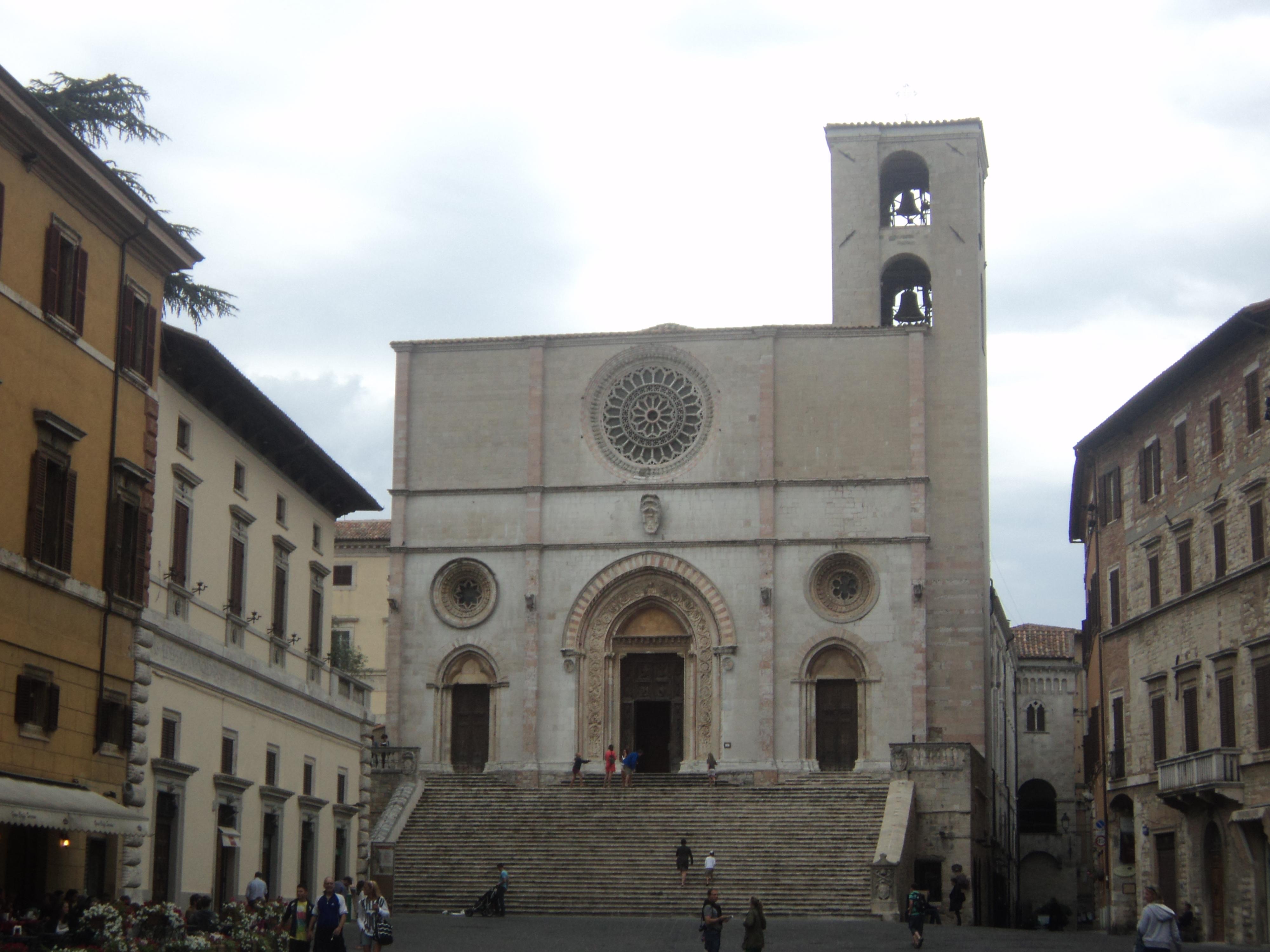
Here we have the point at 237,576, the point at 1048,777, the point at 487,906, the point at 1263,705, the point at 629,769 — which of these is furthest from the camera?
the point at 1048,777

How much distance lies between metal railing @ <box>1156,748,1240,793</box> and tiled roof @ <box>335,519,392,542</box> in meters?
30.4

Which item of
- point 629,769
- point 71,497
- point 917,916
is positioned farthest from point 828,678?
point 71,497

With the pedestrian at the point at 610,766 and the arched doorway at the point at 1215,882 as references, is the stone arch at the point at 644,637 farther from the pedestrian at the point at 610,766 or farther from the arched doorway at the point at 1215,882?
the arched doorway at the point at 1215,882

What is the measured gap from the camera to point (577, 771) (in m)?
42.9

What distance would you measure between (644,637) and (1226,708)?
16576mm

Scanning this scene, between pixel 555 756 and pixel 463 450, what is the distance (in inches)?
331

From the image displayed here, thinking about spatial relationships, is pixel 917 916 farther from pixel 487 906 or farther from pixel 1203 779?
pixel 487 906

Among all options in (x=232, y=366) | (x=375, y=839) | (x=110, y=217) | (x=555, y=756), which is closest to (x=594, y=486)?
(x=555, y=756)

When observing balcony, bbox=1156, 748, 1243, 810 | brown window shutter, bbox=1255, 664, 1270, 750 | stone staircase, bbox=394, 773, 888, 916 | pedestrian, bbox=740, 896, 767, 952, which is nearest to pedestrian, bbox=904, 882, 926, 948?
pedestrian, bbox=740, 896, 767, 952

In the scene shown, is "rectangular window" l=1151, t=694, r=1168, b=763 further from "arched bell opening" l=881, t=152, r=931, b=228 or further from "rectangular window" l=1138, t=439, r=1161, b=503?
"arched bell opening" l=881, t=152, r=931, b=228

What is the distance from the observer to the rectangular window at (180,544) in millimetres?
26297

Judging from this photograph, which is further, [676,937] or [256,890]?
[676,937]

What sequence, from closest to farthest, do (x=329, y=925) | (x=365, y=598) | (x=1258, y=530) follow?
(x=329, y=925), (x=1258, y=530), (x=365, y=598)

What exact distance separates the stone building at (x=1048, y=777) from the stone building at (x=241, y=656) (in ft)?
121
